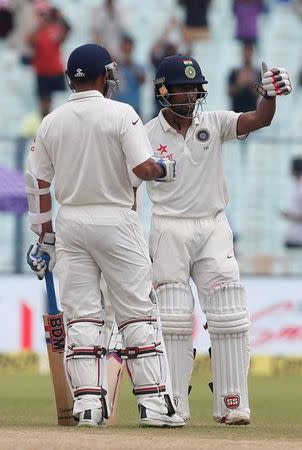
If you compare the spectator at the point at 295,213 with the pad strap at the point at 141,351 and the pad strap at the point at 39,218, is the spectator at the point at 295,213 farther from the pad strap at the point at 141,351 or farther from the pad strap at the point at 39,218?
the pad strap at the point at 141,351

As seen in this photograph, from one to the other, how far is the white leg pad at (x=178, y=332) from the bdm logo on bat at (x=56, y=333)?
563 millimetres

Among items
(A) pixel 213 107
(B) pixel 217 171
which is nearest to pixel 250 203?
(A) pixel 213 107

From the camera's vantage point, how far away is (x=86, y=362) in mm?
6605

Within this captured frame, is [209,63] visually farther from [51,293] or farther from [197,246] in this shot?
[51,293]

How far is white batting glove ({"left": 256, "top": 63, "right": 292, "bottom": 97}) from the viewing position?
6980 mm

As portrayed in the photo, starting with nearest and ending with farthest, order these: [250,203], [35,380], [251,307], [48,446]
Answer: [48,446] < [35,380] < [251,307] < [250,203]

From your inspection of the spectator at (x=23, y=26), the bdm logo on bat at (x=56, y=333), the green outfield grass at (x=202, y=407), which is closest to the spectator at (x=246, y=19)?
the spectator at (x=23, y=26)

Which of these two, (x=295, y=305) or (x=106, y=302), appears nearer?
(x=106, y=302)

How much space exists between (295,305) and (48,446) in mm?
9256

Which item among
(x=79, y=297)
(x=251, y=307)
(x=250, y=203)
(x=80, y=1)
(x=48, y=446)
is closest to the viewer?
(x=48, y=446)

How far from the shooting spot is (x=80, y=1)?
57.5 feet

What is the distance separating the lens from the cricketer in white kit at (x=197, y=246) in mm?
7316

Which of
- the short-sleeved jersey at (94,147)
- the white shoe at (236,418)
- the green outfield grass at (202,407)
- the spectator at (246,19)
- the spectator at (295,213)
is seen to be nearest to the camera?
the short-sleeved jersey at (94,147)

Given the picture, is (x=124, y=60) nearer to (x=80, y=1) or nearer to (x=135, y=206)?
(x=80, y=1)
